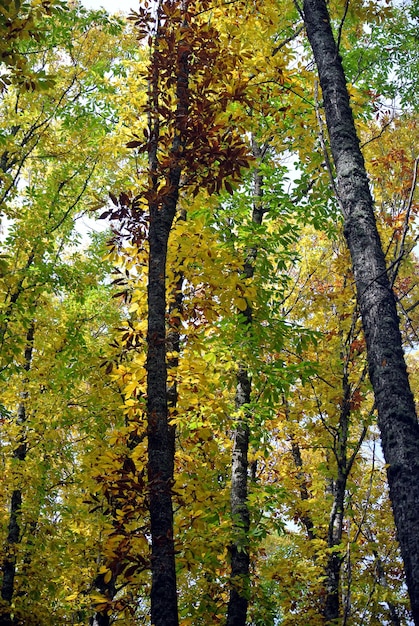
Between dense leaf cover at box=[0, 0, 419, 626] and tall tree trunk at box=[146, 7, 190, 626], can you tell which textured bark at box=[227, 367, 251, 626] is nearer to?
dense leaf cover at box=[0, 0, 419, 626]

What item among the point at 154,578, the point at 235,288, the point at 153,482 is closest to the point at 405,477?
the point at 153,482

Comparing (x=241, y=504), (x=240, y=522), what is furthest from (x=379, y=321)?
(x=241, y=504)

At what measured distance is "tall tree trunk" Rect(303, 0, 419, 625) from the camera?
2.36 m

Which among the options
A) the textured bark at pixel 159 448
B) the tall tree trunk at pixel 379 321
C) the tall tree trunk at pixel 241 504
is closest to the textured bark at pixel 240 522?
the tall tree trunk at pixel 241 504

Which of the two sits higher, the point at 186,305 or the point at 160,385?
the point at 186,305

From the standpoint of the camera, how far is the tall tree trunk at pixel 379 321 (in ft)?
7.75

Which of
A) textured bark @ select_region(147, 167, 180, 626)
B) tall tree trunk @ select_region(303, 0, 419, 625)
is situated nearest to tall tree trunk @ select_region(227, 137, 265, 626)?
textured bark @ select_region(147, 167, 180, 626)

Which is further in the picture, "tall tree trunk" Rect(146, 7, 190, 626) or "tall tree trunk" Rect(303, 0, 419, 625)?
"tall tree trunk" Rect(146, 7, 190, 626)

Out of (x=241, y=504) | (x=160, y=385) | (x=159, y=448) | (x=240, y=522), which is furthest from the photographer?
(x=241, y=504)

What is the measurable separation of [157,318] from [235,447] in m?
4.57

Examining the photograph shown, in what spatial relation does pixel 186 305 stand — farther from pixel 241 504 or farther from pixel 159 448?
pixel 241 504

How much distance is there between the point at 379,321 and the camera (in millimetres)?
2854

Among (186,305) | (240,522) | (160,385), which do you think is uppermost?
(186,305)

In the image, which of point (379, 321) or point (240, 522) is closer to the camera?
point (379, 321)
